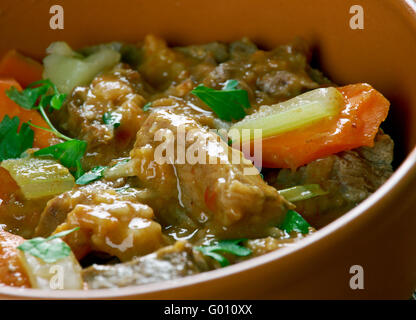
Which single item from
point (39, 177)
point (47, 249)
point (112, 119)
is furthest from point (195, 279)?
point (112, 119)

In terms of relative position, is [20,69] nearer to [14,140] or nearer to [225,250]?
[14,140]

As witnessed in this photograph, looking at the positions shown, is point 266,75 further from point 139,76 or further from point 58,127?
point 58,127

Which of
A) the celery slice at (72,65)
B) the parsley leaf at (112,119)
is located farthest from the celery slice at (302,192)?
the celery slice at (72,65)

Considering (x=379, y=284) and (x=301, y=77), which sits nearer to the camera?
(x=379, y=284)

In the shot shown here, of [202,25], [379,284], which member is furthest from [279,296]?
[202,25]

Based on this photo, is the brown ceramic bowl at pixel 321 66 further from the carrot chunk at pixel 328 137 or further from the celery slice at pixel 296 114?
the celery slice at pixel 296 114

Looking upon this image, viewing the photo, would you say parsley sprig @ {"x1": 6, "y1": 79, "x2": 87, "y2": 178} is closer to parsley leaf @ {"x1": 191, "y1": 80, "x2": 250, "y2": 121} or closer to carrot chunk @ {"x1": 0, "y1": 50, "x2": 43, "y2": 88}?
carrot chunk @ {"x1": 0, "y1": 50, "x2": 43, "y2": 88}
